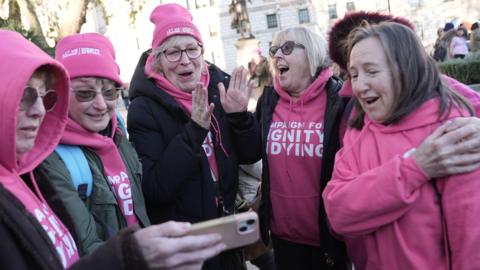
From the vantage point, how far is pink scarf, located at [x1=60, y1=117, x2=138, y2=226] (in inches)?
84.5

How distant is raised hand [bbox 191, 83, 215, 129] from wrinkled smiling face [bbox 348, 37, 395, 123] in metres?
0.91

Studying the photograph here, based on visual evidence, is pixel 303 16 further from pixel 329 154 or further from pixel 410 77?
pixel 410 77

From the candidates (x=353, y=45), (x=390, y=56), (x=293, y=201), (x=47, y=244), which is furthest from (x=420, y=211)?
(x=47, y=244)

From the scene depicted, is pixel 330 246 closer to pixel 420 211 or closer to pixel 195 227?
pixel 420 211

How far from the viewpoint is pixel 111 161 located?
2.24m

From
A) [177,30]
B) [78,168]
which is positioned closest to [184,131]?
[177,30]

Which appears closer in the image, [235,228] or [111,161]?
[235,228]

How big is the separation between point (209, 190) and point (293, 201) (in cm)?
58

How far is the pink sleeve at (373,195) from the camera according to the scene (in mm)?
1771

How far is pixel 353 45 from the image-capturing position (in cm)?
207

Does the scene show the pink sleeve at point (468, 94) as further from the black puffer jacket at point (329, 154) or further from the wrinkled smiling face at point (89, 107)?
the wrinkled smiling face at point (89, 107)

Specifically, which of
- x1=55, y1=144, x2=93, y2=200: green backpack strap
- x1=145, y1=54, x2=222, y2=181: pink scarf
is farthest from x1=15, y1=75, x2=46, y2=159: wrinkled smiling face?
x1=145, y1=54, x2=222, y2=181: pink scarf

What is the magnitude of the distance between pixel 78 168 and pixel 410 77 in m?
1.49

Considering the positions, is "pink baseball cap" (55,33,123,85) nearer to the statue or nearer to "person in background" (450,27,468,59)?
"person in background" (450,27,468,59)
